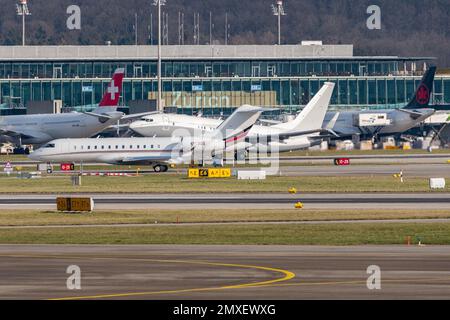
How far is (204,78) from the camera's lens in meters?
190

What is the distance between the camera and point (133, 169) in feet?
378

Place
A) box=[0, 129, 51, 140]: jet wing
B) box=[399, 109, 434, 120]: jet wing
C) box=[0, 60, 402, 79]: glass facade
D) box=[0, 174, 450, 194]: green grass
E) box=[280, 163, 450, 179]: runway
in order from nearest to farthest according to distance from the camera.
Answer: box=[0, 174, 450, 194]: green grass
box=[280, 163, 450, 179]: runway
box=[0, 129, 51, 140]: jet wing
box=[399, 109, 434, 120]: jet wing
box=[0, 60, 402, 79]: glass facade

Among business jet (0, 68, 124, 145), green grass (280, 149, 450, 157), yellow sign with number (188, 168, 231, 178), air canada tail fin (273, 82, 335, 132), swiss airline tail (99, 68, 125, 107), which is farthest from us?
swiss airline tail (99, 68, 125, 107)

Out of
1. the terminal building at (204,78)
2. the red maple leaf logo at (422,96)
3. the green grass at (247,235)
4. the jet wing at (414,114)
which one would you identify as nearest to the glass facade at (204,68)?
the terminal building at (204,78)

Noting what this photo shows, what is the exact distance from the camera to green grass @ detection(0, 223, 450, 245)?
51875 mm

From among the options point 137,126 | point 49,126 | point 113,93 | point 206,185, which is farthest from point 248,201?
point 113,93

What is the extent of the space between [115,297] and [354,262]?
11.6 metres

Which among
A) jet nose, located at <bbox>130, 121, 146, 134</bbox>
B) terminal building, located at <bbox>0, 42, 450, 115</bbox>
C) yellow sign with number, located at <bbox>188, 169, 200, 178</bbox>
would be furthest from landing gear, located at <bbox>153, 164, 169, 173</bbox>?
terminal building, located at <bbox>0, 42, 450, 115</bbox>

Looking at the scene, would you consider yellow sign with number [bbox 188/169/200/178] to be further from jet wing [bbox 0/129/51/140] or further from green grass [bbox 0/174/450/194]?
jet wing [bbox 0/129/51/140]

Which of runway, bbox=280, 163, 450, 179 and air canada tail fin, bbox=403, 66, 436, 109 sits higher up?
air canada tail fin, bbox=403, 66, 436, 109

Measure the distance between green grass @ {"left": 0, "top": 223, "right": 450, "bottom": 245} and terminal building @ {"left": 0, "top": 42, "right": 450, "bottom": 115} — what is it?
125 meters

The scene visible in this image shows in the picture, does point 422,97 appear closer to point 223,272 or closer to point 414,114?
point 414,114
